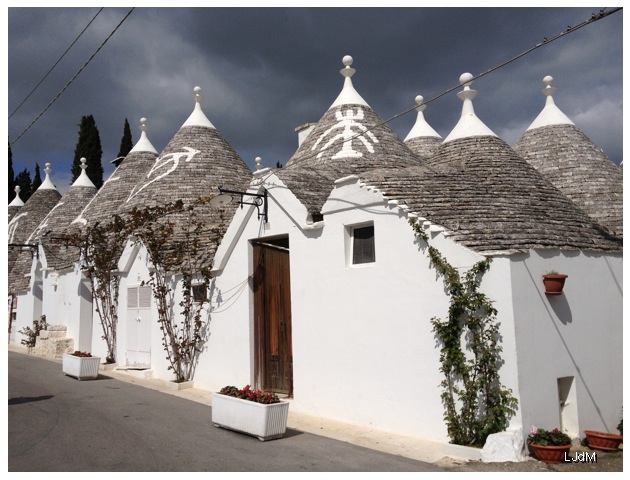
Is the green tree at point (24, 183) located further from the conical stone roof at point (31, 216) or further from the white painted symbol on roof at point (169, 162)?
the white painted symbol on roof at point (169, 162)

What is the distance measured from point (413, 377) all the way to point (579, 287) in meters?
2.81

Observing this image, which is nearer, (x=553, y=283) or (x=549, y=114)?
(x=553, y=283)

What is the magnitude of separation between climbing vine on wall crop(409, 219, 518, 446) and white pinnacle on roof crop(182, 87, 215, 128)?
1490 centimetres

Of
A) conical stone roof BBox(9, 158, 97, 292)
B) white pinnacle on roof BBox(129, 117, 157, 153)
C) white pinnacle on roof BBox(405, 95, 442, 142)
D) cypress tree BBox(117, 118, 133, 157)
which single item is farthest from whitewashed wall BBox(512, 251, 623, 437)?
cypress tree BBox(117, 118, 133, 157)

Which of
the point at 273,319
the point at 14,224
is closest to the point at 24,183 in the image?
the point at 14,224

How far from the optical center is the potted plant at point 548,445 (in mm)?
6684

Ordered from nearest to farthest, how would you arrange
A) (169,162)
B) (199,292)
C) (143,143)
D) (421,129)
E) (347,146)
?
1. (199,292)
2. (347,146)
3. (169,162)
4. (421,129)
5. (143,143)

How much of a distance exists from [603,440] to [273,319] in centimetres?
606

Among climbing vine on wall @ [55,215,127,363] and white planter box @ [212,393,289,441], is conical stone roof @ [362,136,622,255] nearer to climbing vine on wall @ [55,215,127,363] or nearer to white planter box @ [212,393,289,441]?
white planter box @ [212,393,289,441]

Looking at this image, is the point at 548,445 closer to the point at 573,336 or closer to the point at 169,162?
the point at 573,336

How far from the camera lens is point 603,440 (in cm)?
→ 748

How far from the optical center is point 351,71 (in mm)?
16797

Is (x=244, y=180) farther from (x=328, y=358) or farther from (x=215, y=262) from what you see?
(x=328, y=358)

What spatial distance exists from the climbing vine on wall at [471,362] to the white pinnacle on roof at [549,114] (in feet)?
30.6
